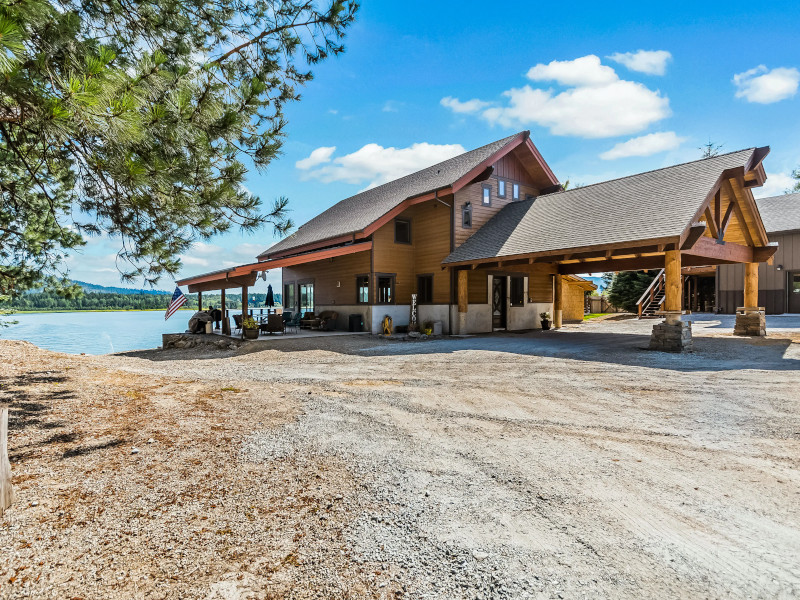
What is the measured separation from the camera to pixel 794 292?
802 inches

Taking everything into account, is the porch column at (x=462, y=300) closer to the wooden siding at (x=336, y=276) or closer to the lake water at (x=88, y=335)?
the wooden siding at (x=336, y=276)

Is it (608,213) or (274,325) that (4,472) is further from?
(608,213)

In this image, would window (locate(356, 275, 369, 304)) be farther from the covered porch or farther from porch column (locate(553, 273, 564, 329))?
porch column (locate(553, 273, 564, 329))

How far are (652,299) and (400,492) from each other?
81.6ft

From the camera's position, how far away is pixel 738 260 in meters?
14.1

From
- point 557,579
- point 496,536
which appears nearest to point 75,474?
point 496,536

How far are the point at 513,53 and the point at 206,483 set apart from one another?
49.0ft

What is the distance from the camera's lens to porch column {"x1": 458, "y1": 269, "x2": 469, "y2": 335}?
15727 millimetres

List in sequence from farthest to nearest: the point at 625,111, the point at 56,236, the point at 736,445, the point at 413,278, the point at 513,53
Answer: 1. the point at 625,111
2. the point at 413,278
3. the point at 513,53
4. the point at 56,236
5. the point at 736,445

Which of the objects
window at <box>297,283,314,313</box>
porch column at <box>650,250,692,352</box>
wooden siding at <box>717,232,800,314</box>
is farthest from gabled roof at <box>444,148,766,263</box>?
wooden siding at <box>717,232,800,314</box>

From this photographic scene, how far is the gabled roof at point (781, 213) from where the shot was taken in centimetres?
2035

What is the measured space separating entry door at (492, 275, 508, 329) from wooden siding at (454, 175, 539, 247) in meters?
2.51

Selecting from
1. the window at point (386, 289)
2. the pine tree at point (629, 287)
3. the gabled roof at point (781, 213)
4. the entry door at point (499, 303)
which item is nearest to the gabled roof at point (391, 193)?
the window at point (386, 289)

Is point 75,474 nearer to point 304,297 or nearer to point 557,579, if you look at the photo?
point 557,579
